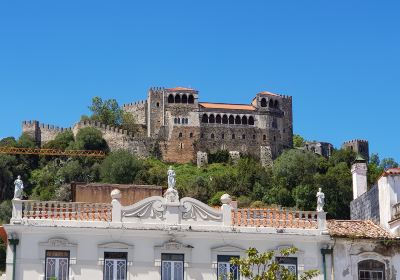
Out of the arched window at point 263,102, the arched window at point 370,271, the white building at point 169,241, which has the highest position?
the arched window at point 263,102

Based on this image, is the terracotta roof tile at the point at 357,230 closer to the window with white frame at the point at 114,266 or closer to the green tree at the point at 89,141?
the window with white frame at the point at 114,266

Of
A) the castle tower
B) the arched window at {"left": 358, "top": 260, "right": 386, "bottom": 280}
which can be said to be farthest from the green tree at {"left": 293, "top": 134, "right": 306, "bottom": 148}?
the arched window at {"left": 358, "top": 260, "right": 386, "bottom": 280}

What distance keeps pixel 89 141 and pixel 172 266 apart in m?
122

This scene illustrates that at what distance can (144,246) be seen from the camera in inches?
1435

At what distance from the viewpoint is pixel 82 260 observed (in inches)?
1412

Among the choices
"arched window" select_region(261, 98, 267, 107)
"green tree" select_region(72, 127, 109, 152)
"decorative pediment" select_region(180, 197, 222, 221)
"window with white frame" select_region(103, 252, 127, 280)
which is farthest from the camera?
"arched window" select_region(261, 98, 267, 107)

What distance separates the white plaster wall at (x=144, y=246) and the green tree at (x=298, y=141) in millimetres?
143241

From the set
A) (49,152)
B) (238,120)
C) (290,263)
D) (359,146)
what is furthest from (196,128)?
(290,263)

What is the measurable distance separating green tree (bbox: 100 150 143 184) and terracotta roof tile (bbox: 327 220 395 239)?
9749 centimetres

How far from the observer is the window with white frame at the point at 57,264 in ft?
117

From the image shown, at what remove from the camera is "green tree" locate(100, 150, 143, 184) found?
453 feet

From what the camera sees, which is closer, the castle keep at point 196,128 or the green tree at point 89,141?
the green tree at point 89,141

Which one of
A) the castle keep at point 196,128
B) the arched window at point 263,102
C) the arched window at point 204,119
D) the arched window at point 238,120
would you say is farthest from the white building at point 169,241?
the arched window at point 263,102

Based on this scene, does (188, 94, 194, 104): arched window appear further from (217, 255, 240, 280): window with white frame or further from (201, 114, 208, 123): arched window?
(217, 255, 240, 280): window with white frame
